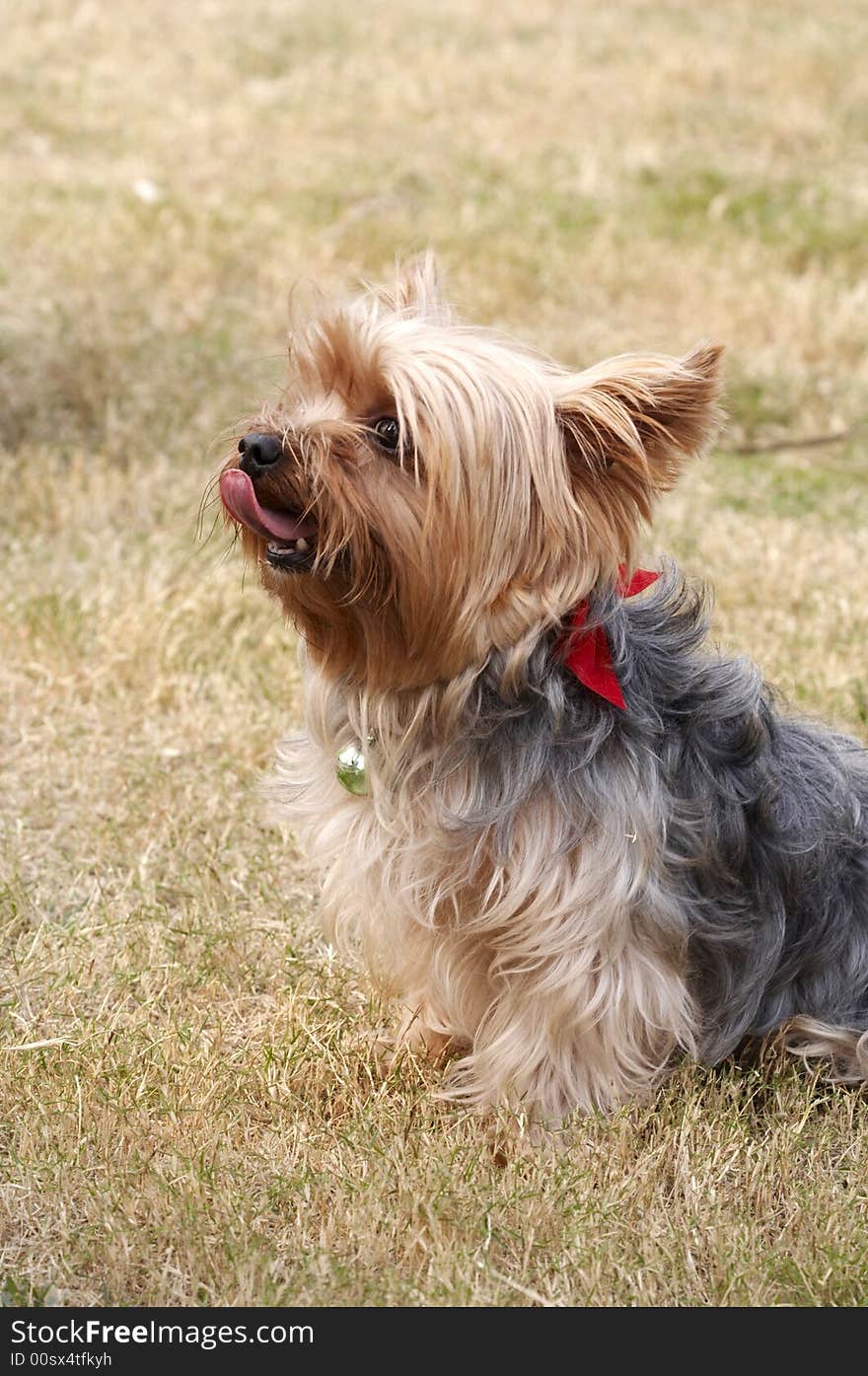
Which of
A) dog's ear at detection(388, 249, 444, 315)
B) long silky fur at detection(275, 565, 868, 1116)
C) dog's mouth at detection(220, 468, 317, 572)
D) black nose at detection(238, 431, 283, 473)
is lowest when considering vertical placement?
long silky fur at detection(275, 565, 868, 1116)

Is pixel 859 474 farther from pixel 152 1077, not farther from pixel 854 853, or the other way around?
pixel 152 1077

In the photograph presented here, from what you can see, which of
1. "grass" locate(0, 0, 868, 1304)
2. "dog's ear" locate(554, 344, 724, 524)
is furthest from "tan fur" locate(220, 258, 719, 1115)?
"grass" locate(0, 0, 868, 1304)

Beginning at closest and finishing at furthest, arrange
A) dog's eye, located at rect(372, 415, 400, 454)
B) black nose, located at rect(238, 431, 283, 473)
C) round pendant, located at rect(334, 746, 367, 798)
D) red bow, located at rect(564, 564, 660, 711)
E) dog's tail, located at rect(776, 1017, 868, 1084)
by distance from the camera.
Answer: black nose, located at rect(238, 431, 283, 473), dog's eye, located at rect(372, 415, 400, 454), red bow, located at rect(564, 564, 660, 711), round pendant, located at rect(334, 746, 367, 798), dog's tail, located at rect(776, 1017, 868, 1084)

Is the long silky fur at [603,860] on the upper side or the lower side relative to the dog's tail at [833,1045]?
upper

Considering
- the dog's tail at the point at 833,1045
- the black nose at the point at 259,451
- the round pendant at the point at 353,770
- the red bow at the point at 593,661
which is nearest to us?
the black nose at the point at 259,451

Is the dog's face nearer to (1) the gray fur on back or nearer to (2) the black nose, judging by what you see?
(2) the black nose

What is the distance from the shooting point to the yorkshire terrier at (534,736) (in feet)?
10.7

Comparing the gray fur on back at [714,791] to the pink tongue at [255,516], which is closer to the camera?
the pink tongue at [255,516]

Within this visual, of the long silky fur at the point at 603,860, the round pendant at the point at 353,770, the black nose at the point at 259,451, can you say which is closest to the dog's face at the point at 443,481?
the black nose at the point at 259,451

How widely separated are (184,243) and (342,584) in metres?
7.22

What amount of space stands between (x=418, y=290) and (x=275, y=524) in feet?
2.46

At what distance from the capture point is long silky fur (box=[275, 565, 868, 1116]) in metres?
3.49

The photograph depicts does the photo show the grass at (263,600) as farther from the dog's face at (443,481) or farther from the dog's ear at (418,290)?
the dog's ear at (418,290)

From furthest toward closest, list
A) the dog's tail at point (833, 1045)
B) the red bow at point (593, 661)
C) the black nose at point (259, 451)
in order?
1. the dog's tail at point (833, 1045)
2. the red bow at point (593, 661)
3. the black nose at point (259, 451)
